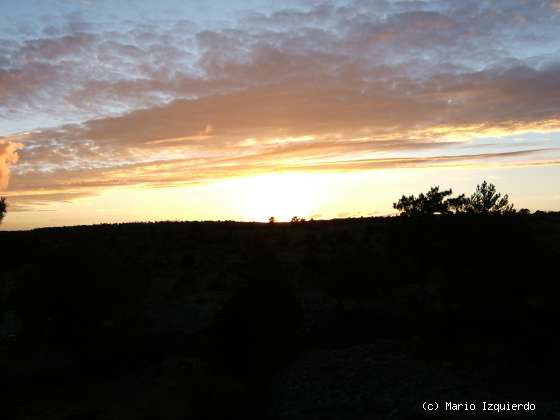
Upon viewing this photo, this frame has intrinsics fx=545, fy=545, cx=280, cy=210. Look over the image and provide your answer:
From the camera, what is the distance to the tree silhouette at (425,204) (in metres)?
37.7

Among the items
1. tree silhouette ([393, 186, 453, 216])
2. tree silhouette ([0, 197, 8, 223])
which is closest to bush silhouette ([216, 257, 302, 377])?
tree silhouette ([393, 186, 453, 216])

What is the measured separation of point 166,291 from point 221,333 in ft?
64.3

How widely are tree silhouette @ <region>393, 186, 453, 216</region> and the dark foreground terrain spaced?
2.33 metres

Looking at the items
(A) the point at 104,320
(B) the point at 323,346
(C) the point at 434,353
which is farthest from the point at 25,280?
(C) the point at 434,353

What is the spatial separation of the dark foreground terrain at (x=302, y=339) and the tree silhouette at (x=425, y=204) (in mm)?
2328

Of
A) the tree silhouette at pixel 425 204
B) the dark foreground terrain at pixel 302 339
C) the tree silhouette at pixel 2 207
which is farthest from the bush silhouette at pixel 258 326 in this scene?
the tree silhouette at pixel 2 207

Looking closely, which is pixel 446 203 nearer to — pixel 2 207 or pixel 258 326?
pixel 258 326

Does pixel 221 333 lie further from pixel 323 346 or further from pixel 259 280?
pixel 323 346

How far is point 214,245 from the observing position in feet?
207

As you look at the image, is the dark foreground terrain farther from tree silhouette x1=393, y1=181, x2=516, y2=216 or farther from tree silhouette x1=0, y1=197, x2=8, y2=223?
tree silhouette x1=0, y1=197, x2=8, y2=223

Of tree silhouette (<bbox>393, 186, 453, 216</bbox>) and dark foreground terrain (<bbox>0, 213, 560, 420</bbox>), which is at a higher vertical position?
tree silhouette (<bbox>393, 186, 453, 216</bbox>)

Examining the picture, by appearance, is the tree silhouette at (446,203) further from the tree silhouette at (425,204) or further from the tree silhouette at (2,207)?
the tree silhouette at (2,207)

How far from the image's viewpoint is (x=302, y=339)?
1001 inches

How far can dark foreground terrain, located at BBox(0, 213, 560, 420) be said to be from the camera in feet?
61.3
